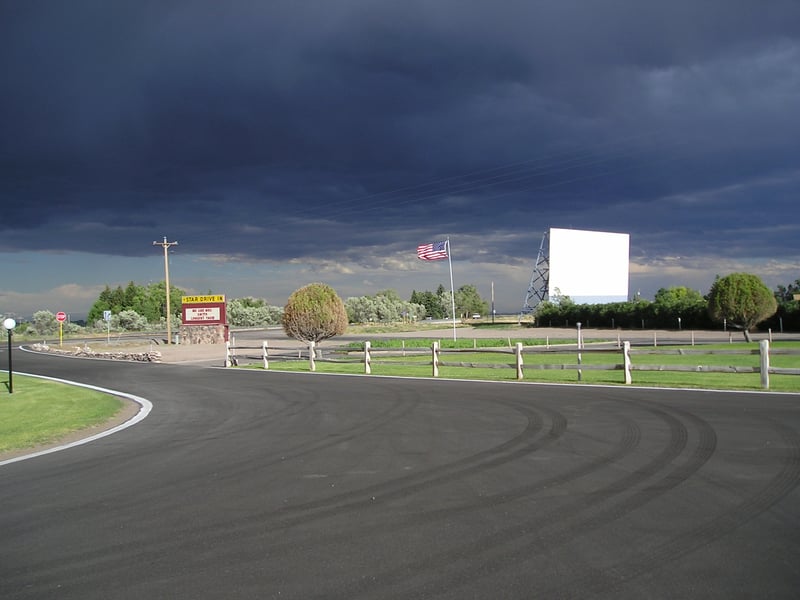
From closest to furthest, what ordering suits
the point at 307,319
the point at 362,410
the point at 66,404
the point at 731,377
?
the point at 362,410 < the point at 66,404 < the point at 731,377 < the point at 307,319

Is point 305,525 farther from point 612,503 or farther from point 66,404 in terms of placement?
point 66,404

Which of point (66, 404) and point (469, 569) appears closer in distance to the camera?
point (469, 569)

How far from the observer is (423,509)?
256 inches

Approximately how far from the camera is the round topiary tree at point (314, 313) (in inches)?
1405

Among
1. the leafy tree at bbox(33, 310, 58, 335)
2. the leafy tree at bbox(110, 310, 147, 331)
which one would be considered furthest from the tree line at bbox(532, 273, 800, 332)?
the leafy tree at bbox(33, 310, 58, 335)

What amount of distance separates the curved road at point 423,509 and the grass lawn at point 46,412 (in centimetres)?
147

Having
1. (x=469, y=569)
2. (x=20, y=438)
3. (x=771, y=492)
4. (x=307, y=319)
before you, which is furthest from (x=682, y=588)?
(x=307, y=319)

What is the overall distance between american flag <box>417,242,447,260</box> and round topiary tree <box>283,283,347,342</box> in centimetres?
1220

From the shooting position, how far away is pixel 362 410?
552 inches

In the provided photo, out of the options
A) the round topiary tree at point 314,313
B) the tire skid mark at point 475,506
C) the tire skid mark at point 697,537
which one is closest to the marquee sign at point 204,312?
the round topiary tree at point 314,313

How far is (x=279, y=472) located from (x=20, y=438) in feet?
20.9

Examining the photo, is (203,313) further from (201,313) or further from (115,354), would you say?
(115,354)

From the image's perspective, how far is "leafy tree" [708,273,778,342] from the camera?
36625 mm

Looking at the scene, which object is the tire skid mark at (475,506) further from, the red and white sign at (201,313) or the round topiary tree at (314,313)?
the red and white sign at (201,313)
